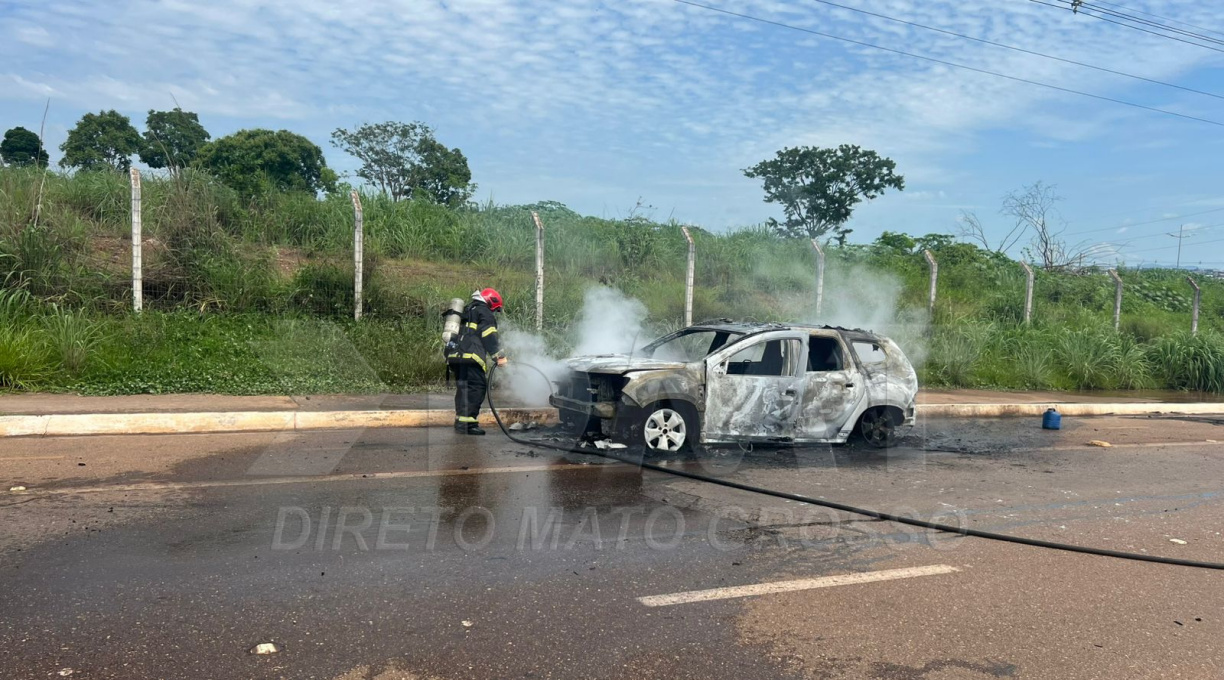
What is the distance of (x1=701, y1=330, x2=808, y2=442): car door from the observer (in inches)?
327

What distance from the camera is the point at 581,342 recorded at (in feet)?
41.9

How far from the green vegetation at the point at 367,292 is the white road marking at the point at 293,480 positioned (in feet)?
13.5

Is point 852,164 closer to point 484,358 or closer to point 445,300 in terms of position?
point 445,300

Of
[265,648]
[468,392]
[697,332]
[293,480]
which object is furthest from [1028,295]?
[265,648]

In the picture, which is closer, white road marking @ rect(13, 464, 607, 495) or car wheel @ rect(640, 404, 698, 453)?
white road marking @ rect(13, 464, 607, 495)

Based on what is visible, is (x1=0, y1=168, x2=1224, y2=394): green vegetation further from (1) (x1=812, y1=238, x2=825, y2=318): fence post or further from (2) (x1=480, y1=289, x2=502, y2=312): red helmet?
(2) (x1=480, y1=289, x2=502, y2=312): red helmet

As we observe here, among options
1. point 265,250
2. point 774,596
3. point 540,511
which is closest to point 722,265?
point 265,250

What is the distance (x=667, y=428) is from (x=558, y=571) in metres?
3.53

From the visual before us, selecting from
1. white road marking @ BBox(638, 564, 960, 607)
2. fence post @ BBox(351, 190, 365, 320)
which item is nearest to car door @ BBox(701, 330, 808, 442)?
white road marking @ BBox(638, 564, 960, 607)

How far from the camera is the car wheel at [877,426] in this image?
928 centimetres

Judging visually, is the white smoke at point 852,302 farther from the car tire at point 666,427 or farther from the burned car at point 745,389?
the car tire at point 666,427

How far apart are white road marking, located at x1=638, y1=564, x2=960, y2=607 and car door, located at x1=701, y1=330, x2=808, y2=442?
3.33m

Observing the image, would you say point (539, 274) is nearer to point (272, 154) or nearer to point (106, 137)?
point (272, 154)

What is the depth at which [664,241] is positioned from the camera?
17422 millimetres
